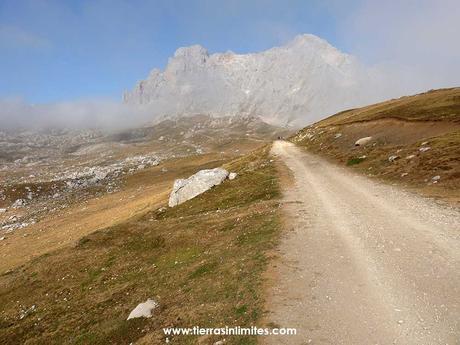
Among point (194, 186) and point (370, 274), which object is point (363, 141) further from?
point (370, 274)

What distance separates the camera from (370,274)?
58.8ft

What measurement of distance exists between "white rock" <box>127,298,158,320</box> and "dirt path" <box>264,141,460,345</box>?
21.5ft

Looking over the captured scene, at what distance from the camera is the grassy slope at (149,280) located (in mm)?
18159

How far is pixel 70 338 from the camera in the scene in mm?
20688

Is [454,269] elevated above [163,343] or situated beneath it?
elevated above

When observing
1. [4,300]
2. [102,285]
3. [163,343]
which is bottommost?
[4,300]

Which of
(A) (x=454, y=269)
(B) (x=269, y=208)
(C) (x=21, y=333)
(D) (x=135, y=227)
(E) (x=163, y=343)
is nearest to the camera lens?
(E) (x=163, y=343)

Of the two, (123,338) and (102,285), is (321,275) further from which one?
(102,285)

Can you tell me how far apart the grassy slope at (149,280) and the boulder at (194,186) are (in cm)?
915

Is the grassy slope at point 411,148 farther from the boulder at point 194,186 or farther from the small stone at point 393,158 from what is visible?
the boulder at point 194,186

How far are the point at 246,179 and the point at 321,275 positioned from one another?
3219 cm

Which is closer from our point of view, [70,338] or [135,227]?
[70,338]

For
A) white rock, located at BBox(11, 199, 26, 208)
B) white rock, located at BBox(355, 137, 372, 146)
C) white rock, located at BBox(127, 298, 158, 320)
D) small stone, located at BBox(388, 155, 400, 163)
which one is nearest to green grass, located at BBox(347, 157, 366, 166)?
small stone, located at BBox(388, 155, 400, 163)

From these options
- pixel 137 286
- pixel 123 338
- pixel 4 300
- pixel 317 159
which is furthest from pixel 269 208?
pixel 317 159
